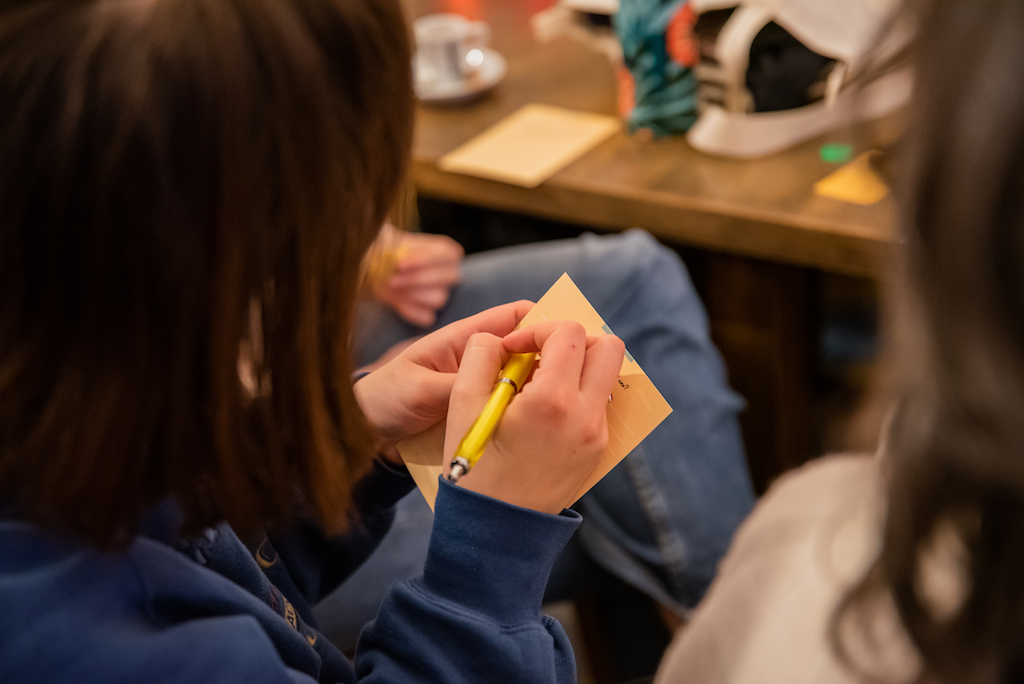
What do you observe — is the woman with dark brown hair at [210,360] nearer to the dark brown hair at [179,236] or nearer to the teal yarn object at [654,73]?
the dark brown hair at [179,236]

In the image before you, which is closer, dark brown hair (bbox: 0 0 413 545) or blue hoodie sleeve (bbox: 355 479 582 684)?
dark brown hair (bbox: 0 0 413 545)

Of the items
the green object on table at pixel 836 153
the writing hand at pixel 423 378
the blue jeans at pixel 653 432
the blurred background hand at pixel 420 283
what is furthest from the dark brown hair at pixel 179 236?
the green object on table at pixel 836 153

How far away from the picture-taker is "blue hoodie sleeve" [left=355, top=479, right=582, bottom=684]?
52 centimetres

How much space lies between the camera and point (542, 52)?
1.70m

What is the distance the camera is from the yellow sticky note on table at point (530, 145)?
4.06ft

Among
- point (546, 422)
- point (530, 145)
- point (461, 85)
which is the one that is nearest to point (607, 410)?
point (546, 422)

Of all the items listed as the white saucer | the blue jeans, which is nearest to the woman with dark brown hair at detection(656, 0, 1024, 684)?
the blue jeans

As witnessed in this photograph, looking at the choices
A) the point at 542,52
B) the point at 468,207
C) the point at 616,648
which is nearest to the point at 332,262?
the point at 616,648

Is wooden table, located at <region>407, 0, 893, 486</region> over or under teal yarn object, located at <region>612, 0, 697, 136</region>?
under

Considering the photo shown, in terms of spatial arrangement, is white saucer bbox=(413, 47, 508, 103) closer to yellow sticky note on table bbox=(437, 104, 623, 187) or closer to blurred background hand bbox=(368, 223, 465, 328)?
yellow sticky note on table bbox=(437, 104, 623, 187)

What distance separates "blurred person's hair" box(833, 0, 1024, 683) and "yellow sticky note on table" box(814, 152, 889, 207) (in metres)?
0.72

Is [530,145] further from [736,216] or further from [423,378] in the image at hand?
[423,378]

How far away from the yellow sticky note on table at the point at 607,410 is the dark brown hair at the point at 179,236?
0.39ft

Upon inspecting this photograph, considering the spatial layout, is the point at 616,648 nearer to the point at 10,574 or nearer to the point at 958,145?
the point at 10,574
